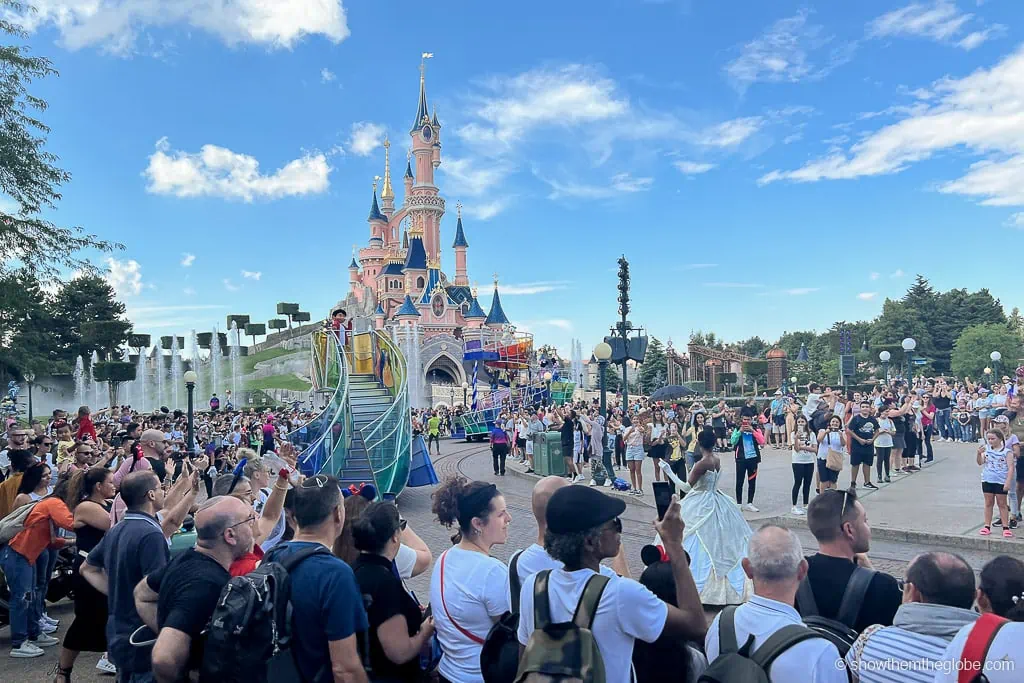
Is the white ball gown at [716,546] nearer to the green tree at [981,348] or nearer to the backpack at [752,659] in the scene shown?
the backpack at [752,659]

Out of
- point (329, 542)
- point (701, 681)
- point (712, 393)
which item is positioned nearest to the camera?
point (701, 681)

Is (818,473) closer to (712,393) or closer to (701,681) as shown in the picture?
(701,681)

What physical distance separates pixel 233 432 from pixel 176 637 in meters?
19.7

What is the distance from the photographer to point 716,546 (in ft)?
14.3

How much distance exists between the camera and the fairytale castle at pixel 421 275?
66.8 metres

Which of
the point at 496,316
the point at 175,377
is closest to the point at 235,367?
the point at 175,377

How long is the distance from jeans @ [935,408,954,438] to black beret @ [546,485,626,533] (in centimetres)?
2316

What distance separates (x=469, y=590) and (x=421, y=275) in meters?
72.9

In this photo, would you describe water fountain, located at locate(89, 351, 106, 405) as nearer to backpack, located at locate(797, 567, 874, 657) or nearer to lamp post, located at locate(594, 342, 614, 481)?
lamp post, located at locate(594, 342, 614, 481)

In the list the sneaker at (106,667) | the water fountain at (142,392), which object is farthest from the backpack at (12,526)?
the water fountain at (142,392)

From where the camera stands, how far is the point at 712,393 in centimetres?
5341

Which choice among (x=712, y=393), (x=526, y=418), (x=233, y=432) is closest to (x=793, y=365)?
(x=712, y=393)

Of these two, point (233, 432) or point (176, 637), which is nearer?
point (176, 637)

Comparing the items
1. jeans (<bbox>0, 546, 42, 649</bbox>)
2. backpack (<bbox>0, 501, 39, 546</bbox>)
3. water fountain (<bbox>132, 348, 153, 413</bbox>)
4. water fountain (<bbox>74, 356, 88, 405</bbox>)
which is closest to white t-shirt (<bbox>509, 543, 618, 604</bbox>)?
backpack (<bbox>0, 501, 39, 546</bbox>)
